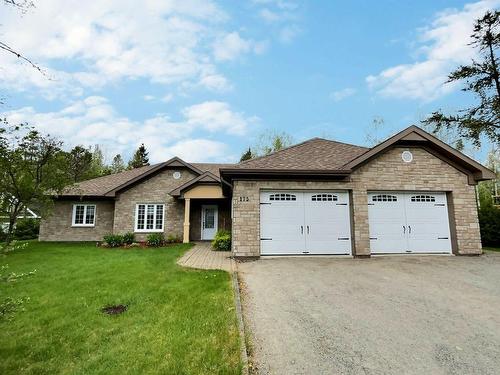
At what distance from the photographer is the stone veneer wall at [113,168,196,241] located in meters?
18.3

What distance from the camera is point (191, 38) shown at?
400 inches

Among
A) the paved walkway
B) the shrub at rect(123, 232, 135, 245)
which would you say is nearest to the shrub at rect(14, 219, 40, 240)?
the shrub at rect(123, 232, 135, 245)

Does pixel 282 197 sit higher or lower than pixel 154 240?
higher

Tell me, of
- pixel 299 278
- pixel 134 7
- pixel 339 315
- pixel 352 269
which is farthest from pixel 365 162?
pixel 134 7

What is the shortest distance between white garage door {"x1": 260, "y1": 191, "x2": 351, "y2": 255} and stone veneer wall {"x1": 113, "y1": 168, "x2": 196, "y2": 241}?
30.7 ft

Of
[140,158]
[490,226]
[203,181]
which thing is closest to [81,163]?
[140,158]

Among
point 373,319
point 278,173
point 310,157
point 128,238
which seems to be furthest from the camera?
point 128,238

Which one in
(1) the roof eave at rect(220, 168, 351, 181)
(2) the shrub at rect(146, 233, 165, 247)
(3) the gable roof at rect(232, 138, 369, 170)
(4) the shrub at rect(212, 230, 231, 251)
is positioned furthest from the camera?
(2) the shrub at rect(146, 233, 165, 247)

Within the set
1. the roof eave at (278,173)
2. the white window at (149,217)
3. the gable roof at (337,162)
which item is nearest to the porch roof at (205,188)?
the white window at (149,217)

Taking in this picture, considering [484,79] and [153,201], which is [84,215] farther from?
[484,79]

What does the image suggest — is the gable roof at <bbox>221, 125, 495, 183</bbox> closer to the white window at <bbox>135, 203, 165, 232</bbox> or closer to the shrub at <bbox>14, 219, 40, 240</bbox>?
the white window at <bbox>135, 203, 165, 232</bbox>

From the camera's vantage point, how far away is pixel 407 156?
38.0 ft

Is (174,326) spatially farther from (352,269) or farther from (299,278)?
(352,269)

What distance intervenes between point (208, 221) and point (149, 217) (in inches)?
149
